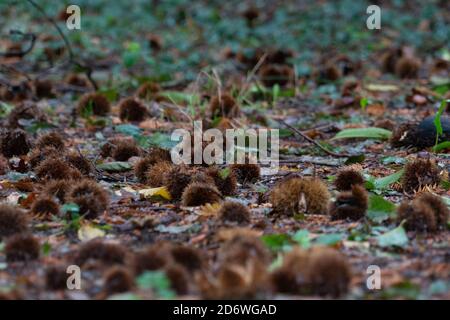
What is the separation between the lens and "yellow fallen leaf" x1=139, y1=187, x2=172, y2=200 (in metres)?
3.41

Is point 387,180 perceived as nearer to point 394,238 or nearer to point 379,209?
point 379,209

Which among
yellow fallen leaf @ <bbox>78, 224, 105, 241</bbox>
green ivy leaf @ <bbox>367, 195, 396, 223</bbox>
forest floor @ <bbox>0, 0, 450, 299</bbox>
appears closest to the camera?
forest floor @ <bbox>0, 0, 450, 299</bbox>

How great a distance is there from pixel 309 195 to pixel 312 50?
552 centimetres

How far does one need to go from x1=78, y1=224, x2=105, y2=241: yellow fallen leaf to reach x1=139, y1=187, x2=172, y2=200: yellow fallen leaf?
20.8 inches

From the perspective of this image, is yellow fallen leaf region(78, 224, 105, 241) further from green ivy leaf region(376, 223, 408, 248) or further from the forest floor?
green ivy leaf region(376, 223, 408, 248)

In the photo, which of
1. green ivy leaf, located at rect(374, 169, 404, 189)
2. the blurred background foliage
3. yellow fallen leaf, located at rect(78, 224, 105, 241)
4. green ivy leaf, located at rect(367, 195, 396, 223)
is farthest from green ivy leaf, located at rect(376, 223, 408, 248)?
the blurred background foliage

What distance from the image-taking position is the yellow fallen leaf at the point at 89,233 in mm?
2871

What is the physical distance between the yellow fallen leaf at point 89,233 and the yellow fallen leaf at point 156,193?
0.53 meters

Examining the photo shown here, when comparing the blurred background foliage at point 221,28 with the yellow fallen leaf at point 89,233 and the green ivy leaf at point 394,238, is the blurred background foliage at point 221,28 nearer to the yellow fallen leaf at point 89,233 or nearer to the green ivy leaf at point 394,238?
the yellow fallen leaf at point 89,233

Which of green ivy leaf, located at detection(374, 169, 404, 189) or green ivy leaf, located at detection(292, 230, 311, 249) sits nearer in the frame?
green ivy leaf, located at detection(292, 230, 311, 249)

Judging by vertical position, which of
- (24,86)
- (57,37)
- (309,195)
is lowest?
(309,195)
